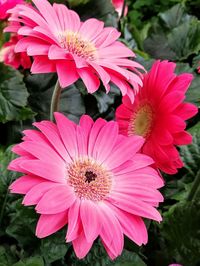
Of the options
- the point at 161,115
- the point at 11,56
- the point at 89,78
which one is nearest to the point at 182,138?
the point at 161,115

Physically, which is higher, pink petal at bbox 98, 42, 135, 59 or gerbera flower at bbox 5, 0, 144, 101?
gerbera flower at bbox 5, 0, 144, 101

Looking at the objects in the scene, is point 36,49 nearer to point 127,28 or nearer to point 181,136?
point 181,136

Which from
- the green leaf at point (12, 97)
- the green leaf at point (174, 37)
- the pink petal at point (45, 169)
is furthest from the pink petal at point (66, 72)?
the green leaf at point (174, 37)

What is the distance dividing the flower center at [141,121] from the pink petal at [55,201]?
0.23m

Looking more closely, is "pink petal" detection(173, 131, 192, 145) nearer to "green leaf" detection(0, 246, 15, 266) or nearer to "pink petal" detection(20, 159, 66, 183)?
"pink petal" detection(20, 159, 66, 183)

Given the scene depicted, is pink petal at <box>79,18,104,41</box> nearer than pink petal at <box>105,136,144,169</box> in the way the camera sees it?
No

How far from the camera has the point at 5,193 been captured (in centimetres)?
94

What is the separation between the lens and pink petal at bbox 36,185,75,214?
24.3 inches

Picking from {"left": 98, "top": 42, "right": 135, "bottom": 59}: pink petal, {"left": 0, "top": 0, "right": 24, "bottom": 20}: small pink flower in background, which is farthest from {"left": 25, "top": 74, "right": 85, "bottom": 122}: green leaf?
{"left": 98, "top": 42, "right": 135, "bottom": 59}: pink petal

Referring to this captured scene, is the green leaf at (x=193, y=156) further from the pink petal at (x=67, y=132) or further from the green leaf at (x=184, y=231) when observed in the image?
the pink petal at (x=67, y=132)

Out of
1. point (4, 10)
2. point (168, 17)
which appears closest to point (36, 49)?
point (4, 10)

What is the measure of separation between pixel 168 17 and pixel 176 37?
0.40 ft

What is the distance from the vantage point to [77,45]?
0.83 metres

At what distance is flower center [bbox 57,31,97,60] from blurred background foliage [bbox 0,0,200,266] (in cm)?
23
